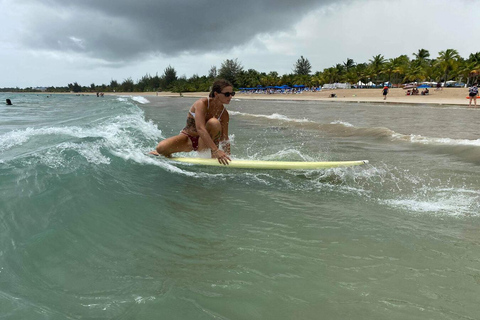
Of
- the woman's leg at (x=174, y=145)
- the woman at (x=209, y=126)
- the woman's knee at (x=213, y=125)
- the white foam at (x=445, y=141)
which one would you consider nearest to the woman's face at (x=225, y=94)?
the woman at (x=209, y=126)

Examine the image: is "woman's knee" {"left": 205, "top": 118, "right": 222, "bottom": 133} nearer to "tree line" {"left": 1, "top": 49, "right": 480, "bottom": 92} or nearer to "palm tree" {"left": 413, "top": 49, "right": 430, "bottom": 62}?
"tree line" {"left": 1, "top": 49, "right": 480, "bottom": 92}

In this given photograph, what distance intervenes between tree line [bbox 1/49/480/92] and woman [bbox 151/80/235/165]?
62364 mm

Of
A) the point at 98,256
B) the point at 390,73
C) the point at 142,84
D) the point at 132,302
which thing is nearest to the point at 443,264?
the point at 132,302

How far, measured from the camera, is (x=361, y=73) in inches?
2840

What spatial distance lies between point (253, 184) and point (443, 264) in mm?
2823

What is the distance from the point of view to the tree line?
177ft

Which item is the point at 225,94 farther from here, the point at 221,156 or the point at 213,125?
the point at 221,156

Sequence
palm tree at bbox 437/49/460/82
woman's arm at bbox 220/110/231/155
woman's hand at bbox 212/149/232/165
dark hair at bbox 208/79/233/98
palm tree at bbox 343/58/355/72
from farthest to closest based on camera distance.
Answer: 1. palm tree at bbox 343/58/355/72
2. palm tree at bbox 437/49/460/82
3. woman's arm at bbox 220/110/231/155
4. dark hair at bbox 208/79/233/98
5. woman's hand at bbox 212/149/232/165

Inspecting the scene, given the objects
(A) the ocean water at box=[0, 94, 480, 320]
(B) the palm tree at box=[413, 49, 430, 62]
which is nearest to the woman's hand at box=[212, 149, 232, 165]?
(A) the ocean water at box=[0, 94, 480, 320]

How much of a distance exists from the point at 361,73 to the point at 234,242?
259 feet

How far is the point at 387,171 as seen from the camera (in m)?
5.41

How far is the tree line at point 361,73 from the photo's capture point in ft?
177

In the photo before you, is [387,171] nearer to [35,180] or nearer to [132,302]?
[132,302]

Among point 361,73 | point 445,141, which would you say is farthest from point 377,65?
point 445,141
